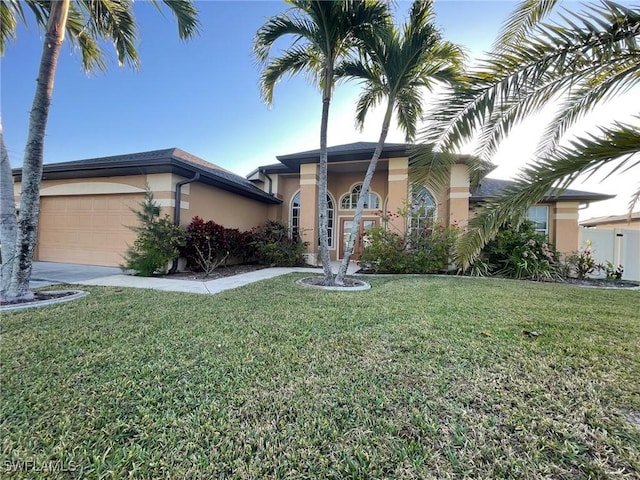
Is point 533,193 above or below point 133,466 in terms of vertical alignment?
above

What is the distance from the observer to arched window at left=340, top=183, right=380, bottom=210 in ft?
44.8

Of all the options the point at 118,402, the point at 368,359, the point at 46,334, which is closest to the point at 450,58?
the point at 368,359

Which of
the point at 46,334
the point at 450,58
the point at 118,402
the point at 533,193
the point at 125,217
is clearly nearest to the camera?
the point at 118,402

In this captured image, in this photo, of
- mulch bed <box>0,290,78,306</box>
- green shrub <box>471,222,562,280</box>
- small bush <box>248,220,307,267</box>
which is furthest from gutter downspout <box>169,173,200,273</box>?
green shrub <box>471,222,562,280</box>

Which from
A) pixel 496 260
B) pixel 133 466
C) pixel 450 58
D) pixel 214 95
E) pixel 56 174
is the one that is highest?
pixel 214 95

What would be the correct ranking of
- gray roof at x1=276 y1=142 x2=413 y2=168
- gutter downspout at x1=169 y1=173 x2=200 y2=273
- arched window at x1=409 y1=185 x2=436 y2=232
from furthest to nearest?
gray roof at x1=276 y1=142 x2=413 y2=168 → arched window at x1=409 y1=185 x2=436 y2=232 → gutter downspout at x1=169 y1=173 x2=200 y2=273

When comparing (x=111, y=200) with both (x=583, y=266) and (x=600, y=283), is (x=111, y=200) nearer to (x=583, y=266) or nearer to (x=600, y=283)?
(x=600, y=283)

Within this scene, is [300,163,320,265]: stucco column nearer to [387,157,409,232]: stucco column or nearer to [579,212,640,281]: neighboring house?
[387,157,409,232]: stucco column

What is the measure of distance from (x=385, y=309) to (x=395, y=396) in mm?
2707

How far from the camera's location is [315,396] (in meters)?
2.26

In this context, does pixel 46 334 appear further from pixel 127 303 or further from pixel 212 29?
pixel 212 29

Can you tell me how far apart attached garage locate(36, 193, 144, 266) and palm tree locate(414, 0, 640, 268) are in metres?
10.2

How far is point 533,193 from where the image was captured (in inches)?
112

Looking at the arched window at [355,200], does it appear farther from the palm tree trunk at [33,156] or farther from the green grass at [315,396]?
the palm tree trunk at [33,156]
